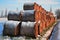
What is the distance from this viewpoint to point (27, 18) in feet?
9.97

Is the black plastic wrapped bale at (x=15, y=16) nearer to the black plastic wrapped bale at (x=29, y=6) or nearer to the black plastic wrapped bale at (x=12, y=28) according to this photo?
the black plastic wrapped bale at (x=12, y=28)

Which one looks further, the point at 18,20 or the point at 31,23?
the point at 18,20

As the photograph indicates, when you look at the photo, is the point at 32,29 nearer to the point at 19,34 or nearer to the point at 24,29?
the point at 24,29

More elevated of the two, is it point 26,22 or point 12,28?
point 26,22

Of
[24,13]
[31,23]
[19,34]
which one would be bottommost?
[19,34]

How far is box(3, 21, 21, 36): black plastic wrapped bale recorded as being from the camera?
3.06 metres

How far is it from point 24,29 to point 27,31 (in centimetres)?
9

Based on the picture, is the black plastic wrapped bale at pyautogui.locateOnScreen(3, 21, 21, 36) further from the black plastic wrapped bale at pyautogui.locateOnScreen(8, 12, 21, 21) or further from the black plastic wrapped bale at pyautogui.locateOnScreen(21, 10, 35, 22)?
the black plastic wrapped bale at pyautogui.locateOnScreen(21, 10, 35, 22)

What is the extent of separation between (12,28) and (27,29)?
1.32 ft

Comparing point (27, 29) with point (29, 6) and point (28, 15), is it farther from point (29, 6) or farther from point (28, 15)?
point (29, 6)

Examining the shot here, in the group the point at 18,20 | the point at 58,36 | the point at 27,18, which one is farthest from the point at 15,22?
the point at 58,36

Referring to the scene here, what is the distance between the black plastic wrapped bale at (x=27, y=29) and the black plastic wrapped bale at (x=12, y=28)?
14cm

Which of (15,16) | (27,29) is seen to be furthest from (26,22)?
(15,16)

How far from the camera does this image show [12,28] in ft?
10.2
